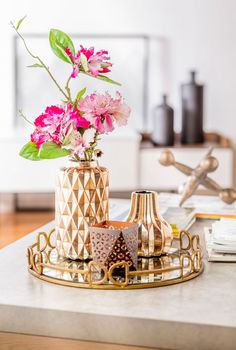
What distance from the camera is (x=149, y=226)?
1.81 metres

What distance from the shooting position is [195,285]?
162cm

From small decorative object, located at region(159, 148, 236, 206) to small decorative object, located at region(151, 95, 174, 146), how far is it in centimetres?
233

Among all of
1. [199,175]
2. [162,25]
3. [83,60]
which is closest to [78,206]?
[83,60]

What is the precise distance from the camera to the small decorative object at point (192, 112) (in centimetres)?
504

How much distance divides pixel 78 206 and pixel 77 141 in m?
0.18

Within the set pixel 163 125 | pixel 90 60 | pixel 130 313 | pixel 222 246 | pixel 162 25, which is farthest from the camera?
pixel 162 25

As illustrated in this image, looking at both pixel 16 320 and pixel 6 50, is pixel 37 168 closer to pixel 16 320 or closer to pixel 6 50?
pixel 6 50

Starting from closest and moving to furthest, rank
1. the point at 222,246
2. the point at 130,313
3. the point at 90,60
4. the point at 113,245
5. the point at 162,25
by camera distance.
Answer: the point at 130,313 < the point at 113,245 < the point at 90,60 < the point at 222,246 < the point at 162,25

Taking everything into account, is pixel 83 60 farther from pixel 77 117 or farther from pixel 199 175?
pixel 199 175

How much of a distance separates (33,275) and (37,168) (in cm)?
330

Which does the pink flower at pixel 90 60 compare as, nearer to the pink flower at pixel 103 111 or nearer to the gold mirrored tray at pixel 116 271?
the pink flower at pixel 103 111

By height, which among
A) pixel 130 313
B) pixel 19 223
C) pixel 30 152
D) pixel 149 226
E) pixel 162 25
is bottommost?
pixel 19 223

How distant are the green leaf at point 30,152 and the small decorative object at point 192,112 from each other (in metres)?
3.34

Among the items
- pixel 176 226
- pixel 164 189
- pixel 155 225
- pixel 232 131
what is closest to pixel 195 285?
pixel 155 225
